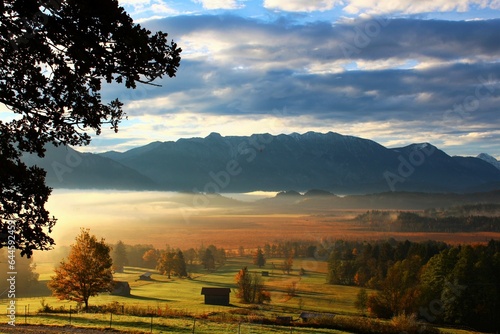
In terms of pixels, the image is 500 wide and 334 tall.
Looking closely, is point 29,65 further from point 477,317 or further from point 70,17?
point 477,317

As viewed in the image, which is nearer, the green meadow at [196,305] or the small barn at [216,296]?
the green meadow at [196,305]

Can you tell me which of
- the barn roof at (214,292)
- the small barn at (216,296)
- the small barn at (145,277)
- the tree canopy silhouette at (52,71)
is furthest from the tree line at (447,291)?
the tree canopy silhouette at (52,71)

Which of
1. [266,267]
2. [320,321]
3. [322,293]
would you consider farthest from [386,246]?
[320,321]

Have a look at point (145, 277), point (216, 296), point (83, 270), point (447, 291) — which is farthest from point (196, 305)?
point (447, 291)

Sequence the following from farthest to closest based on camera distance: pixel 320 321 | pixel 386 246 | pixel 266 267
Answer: pixel 266 267 < pixel 386 246 < pixel 320 321

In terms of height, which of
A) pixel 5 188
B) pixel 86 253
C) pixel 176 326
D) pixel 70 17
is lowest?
pixel 176 326

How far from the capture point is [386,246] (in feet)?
412

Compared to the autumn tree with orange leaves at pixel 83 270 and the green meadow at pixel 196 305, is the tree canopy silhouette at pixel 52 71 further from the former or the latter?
the autumn tree with orange leaves at pixel 83 270

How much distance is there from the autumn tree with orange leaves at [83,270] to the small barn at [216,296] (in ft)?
96.6

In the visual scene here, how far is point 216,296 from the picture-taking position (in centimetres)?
8125

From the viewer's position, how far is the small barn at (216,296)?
263ft

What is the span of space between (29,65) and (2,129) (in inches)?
90.8

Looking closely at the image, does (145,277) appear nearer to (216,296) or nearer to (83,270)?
(216,296)

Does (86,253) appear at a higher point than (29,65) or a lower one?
lower
